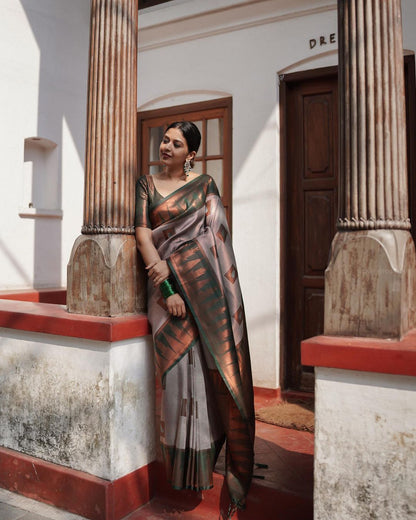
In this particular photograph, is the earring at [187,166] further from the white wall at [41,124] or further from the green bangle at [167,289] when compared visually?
the white wall at [41,124]

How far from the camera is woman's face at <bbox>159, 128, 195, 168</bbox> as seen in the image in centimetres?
282

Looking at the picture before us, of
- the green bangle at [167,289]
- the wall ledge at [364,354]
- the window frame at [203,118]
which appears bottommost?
the wall ledge at [364,354]

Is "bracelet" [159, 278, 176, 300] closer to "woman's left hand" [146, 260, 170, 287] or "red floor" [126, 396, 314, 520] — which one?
"woman's left hand" [146, 260, 170, 287]

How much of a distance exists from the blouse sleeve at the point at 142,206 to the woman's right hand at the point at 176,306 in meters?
0.45

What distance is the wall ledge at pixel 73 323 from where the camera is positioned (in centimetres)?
273

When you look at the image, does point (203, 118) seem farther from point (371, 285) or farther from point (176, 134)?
point (371, 285)

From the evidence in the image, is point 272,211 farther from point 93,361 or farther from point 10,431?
point 10,431

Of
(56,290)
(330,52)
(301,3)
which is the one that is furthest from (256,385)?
(301,3)

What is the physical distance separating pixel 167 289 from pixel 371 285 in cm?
105

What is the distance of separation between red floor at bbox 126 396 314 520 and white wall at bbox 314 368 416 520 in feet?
1.33

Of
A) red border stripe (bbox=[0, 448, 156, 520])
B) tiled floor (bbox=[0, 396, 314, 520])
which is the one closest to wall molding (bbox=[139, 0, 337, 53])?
tiled floor (bbox=[0, 396, 314, 520])

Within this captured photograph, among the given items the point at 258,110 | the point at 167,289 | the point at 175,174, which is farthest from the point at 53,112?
the point at 167,289

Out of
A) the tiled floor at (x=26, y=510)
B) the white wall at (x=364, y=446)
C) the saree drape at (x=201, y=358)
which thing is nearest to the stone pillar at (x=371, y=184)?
the white wall at (x=364, y=446)

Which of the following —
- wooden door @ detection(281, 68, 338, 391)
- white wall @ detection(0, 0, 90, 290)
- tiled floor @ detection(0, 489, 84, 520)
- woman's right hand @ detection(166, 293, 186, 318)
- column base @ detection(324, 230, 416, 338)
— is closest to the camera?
column base @ detection(324, 230, 416, 338)
